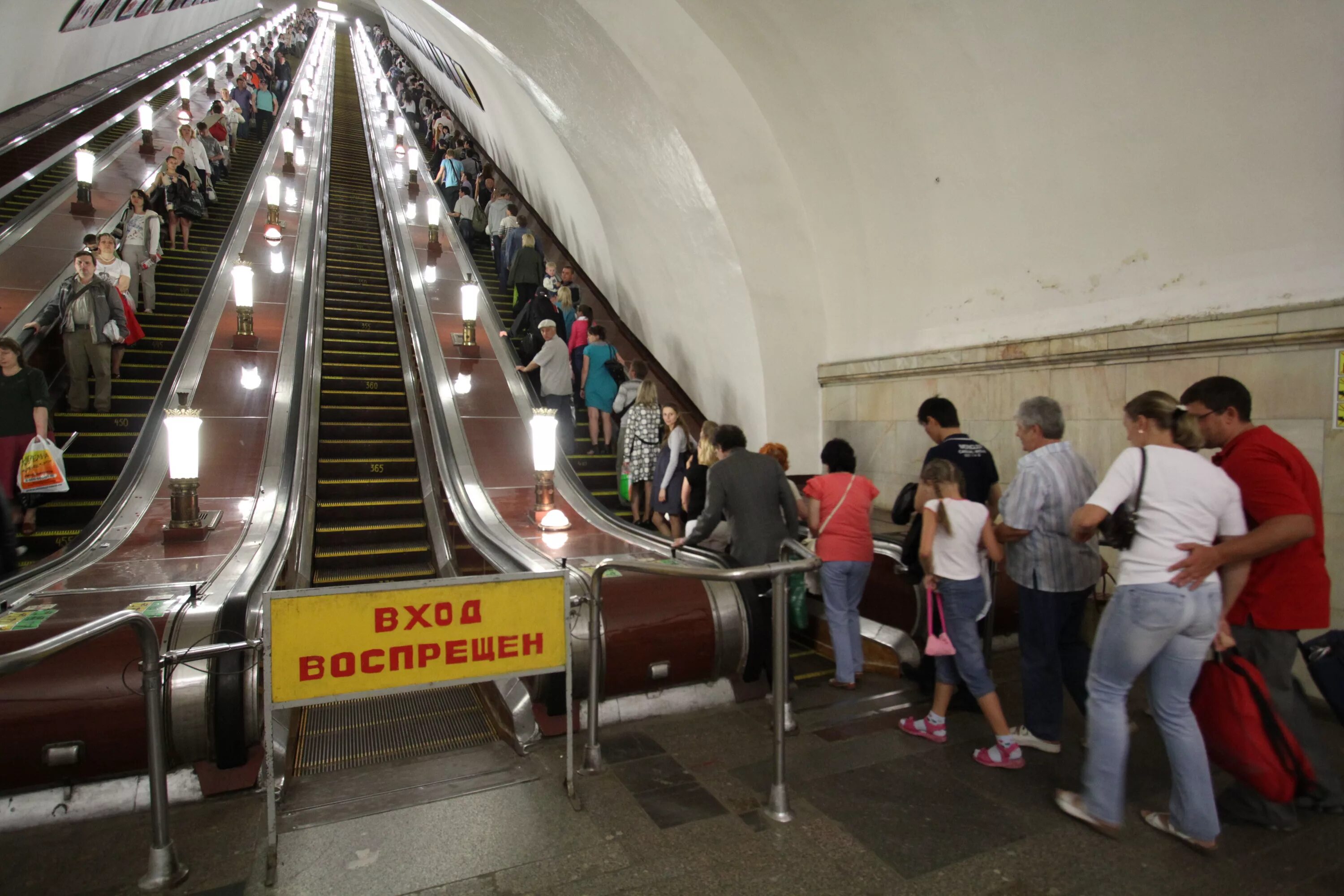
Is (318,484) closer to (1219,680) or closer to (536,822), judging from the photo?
(536,822)

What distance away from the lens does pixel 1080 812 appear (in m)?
2.86

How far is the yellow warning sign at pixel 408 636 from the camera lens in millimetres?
2578

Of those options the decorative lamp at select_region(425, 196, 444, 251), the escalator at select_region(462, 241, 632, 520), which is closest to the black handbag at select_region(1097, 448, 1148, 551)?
the escalator at select_region(462, 241, 632, 520)

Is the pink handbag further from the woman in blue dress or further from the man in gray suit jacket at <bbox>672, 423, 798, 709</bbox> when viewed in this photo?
the woman in blue dress

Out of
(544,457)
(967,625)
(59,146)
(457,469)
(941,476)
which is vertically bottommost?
(967,625)

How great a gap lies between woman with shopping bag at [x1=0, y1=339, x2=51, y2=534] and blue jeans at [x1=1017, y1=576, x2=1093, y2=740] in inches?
258

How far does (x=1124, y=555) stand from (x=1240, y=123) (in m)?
2.96

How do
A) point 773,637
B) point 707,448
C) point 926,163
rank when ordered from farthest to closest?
point 926,163, point 707,448, point 773,637

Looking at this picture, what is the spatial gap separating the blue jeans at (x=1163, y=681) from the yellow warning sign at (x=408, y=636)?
2.06 metres

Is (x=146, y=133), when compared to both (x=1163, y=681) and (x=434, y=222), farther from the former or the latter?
(x=1163, y=681)

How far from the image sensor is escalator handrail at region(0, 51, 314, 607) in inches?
173

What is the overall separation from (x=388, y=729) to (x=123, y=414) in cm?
542

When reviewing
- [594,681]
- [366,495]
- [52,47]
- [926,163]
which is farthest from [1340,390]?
[52,47]

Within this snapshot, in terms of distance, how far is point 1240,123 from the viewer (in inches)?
163
